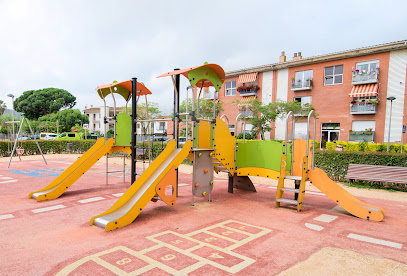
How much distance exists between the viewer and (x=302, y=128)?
26.0 meters

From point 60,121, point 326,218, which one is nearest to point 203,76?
point 326,218

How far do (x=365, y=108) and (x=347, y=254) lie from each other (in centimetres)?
2260

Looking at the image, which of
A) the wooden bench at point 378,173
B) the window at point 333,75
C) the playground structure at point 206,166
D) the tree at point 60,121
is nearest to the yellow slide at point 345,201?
the playground structure at point 206,166

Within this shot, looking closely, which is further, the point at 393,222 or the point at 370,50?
the point at 370,50

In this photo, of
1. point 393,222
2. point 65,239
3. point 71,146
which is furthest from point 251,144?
point 71,146

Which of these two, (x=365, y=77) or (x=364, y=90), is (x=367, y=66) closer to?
(x=365, y=77)

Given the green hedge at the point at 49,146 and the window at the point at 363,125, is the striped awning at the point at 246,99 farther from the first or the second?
the green hedge at the point at 49,146

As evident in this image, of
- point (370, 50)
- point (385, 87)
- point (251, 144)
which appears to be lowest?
point (251, 144)

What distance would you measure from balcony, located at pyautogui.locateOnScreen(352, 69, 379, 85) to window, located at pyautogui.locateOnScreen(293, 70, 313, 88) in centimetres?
374

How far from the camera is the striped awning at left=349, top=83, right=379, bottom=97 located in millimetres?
22016

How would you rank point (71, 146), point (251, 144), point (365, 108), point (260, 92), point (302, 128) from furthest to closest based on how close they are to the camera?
point (260, 92) → point (302, 128) → point (365, 108) → point (71, 146) → point (251, 144)

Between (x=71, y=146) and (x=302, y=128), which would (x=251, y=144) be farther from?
(x=302, y=128)

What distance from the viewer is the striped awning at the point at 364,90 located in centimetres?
2202

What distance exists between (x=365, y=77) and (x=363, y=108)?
8.34ft
